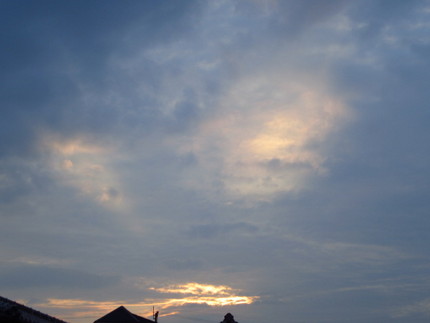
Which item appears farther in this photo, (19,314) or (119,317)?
(119,317)

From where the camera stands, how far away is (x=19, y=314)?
111ft

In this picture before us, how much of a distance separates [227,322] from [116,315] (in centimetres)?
1490

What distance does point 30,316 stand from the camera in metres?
40.8

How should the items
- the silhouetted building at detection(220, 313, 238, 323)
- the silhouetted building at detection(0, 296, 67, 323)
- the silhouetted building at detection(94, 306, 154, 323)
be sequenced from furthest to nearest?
the silhouetted building at detection(94, 306, 154, 323), the silhouetted building at detection(220, 313, 238, 323), the silhouetted building at detection(0, 296, 67, 323)

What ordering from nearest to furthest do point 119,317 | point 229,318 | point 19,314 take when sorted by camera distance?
point 19,314
point 229,318
point 119,317

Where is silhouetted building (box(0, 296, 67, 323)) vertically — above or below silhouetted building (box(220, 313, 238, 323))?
below

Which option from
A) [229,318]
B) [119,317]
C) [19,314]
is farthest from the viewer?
[119,317]

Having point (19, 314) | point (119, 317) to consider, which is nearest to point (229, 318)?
point (119, 317)

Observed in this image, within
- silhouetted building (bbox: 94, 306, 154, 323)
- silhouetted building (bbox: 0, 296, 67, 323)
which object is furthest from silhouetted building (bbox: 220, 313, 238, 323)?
silhouetted building (bbox: 0, 296, 67, 323)

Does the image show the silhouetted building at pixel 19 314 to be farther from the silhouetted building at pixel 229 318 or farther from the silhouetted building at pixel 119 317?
the silhouetted building at pixel 229 318

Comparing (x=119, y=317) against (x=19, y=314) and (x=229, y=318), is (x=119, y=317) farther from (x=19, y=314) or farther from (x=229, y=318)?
(x=19, y=314)

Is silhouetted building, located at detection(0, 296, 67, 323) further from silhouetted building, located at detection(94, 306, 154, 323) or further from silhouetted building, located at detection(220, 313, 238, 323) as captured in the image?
silhouetted building, located at detection(220, 313, 238, 323)

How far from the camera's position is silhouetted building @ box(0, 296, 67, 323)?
3288 centimetres

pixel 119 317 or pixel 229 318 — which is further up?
pixel 119 317
